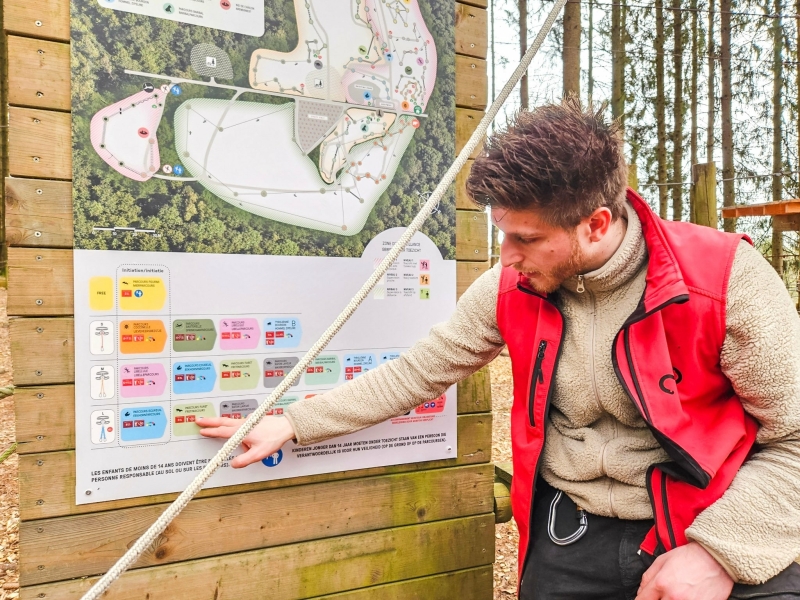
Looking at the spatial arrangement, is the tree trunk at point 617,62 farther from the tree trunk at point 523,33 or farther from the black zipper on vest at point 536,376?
the black zipper on vest at point 536,376

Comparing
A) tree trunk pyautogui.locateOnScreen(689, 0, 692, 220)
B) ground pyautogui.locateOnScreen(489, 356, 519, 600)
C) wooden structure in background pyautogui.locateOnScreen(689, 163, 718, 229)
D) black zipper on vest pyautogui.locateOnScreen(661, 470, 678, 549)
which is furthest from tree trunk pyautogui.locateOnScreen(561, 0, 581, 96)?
black zipper on vest pyautogui.locateOnScreen(661, 470, 678, 549)

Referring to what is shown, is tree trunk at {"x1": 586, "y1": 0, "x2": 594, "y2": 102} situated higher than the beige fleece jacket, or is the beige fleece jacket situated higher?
tree trunk at {"x1": 586, "y1": 0, "x2": 594, "y2": 102}

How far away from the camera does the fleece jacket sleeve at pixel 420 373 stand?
5.10 ft

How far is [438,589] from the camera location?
188 cm

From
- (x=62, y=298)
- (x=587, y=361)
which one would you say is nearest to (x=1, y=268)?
(x=62, y=298)

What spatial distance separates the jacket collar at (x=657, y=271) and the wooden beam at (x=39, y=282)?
129 cm

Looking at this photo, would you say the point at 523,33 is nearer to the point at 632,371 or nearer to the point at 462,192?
the point at 462,192

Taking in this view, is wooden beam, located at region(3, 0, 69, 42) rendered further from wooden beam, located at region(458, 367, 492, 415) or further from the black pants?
the black pants

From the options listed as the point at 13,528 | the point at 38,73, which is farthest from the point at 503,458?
the point at 38,73

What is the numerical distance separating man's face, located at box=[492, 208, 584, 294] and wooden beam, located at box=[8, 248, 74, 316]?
100cm

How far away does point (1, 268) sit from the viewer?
17.1 feet

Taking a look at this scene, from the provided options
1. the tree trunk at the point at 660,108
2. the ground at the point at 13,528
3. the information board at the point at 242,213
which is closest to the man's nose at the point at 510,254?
the information board at the point at 242,213

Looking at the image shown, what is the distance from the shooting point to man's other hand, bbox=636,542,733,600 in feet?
3.98

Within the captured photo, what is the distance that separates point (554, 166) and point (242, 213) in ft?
2.57
